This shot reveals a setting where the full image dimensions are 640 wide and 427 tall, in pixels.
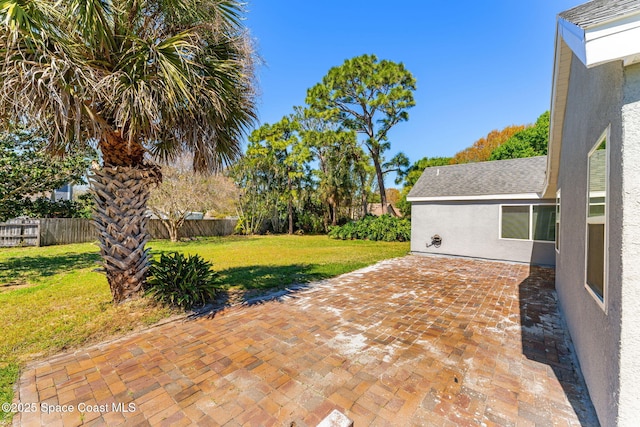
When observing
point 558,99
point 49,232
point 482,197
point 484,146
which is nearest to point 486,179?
point 482,197

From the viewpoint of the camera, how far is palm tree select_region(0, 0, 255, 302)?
136 inches

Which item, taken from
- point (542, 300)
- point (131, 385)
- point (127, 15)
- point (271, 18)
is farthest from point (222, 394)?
point (271, 18)

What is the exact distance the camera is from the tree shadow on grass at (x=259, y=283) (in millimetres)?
5246

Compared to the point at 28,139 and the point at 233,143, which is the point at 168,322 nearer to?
the point at 233,143

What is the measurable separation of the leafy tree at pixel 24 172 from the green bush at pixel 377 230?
14654 mm

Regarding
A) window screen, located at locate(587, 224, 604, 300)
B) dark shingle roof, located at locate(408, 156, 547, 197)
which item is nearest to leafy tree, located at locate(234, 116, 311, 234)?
dark shingle roof, located at locate(408, 156, 547, 197)

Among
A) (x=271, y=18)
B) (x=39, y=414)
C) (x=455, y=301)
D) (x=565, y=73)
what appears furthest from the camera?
(x=271, y=18)

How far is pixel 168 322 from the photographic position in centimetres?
424

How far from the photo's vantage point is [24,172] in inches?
347

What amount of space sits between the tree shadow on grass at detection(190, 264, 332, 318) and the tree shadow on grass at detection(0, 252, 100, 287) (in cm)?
489

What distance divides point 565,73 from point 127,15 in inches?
267

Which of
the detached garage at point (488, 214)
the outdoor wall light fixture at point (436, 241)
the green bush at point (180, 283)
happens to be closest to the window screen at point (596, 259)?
the green bush at point (180, 283)

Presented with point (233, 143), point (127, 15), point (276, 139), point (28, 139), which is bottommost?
point (233, 143)

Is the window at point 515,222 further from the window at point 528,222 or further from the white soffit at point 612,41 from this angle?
the white soffit at point 612,41
